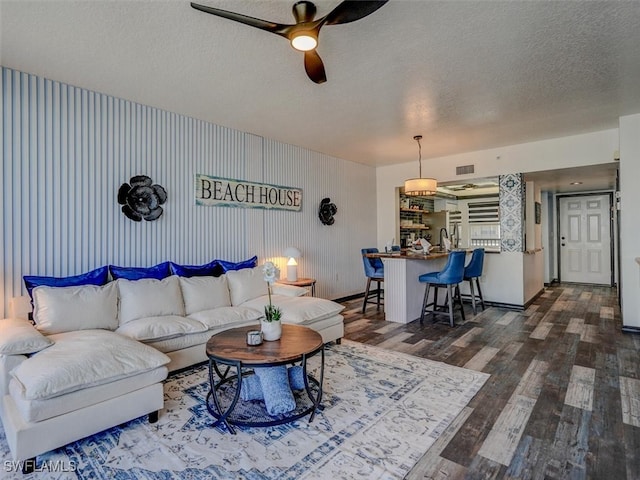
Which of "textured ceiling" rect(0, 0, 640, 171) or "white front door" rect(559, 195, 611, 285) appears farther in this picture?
"white front door" rect(559, 195, 611, 285)

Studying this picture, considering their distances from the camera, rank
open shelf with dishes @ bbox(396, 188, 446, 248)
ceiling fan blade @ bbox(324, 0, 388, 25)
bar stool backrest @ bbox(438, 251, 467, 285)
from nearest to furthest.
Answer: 1. ceiling fan blade @ bbox(324, 0, 388, 25)
2. bar stool backrest @ bbox(438, 251, 467, 285)
3. open shelf with dishes @ bbox(396, 188, 446, 248)

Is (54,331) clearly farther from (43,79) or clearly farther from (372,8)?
(372,8)

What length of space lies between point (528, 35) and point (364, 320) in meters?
3.69

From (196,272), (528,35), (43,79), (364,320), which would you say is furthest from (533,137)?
(43,79)

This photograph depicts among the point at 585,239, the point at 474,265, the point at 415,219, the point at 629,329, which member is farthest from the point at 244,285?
the point at 585,239

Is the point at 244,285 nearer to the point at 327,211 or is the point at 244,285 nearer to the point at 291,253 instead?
the point at 291,253

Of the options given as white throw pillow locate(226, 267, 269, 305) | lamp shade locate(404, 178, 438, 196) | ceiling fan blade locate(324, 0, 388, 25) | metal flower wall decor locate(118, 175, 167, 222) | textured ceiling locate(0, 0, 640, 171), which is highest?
textured ceiling locate(0, 0, 640, 171)

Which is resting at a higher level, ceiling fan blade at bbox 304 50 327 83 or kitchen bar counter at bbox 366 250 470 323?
ceiling fan blade at bbox 304 50 327 83

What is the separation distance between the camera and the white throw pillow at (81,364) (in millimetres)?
1881

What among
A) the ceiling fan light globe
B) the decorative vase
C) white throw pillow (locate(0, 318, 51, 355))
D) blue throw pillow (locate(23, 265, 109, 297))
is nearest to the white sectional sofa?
white throw pillow (locate(0, 318, 51, 355))

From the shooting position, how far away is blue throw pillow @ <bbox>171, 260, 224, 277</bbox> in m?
3.81

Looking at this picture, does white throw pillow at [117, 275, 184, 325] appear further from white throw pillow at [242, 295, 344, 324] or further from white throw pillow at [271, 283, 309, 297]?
white throw pillow at [271, 283, 309, 297]

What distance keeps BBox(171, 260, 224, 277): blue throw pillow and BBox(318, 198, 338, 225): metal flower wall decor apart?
2.24m

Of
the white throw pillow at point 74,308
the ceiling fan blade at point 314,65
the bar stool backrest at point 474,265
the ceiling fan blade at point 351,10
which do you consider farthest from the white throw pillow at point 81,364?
the bar stool backrest at point 474,265
